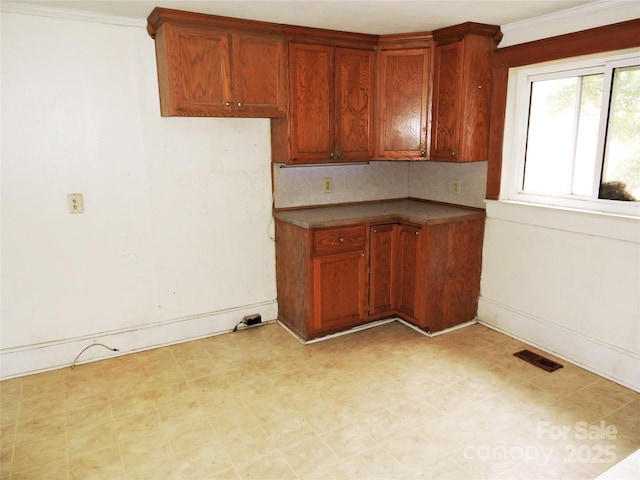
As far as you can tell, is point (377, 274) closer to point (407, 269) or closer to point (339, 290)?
point (407, 269)

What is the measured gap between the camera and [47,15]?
256 centimetres

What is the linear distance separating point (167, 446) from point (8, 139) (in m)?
1.98

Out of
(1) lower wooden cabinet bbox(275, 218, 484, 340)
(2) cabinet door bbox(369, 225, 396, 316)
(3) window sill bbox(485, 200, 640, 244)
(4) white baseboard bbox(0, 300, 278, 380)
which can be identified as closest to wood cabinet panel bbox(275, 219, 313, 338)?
(1) lower wooden cabinet bbox(275, 218, 484, 340)

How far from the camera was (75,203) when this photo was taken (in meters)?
2.81

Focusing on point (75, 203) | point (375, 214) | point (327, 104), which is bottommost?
point (375, 214)

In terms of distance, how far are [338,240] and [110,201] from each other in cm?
156

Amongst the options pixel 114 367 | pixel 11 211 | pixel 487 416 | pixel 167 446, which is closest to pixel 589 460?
pixel 487 416

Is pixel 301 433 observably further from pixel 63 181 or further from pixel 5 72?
pixel 5 72

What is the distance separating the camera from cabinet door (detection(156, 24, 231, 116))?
2654mm

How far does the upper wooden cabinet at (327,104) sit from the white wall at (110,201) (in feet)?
1.07

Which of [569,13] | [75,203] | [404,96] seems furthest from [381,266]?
[75,203]

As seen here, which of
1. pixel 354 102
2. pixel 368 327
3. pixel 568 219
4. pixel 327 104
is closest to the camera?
pixel 568 219

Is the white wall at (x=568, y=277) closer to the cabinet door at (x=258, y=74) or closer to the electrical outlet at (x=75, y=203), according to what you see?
the cabinet door at (x=258, y=74)

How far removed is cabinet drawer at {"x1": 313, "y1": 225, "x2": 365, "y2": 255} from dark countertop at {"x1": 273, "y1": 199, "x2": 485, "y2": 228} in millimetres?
54
